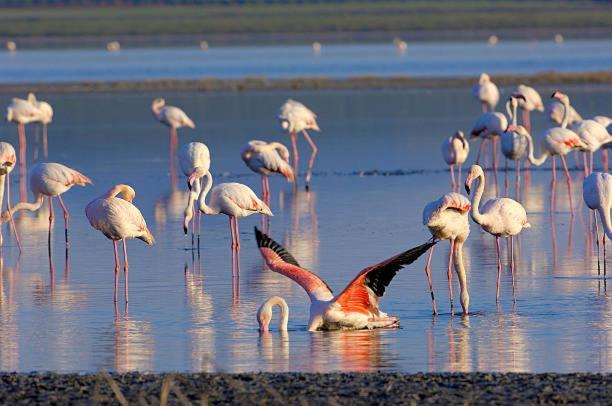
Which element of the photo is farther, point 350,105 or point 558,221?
point 350,105

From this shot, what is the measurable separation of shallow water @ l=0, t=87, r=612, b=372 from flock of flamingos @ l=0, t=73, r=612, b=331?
0.69 feet

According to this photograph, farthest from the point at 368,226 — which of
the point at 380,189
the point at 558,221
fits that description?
Answer: the point at 380,189

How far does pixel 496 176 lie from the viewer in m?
18.3

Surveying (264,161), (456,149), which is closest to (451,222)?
(264,161)

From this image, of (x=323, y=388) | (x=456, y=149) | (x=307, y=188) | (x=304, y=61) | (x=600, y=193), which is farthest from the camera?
(x=304, y=61)

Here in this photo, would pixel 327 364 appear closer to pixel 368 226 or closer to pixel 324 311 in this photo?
pixel 324 311

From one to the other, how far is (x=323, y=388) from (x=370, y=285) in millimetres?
1971

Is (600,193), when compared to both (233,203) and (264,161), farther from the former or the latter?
(264,161)

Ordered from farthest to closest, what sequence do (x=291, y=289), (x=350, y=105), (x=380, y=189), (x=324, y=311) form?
(x=350, y=105)
(x=380, y=189)
(x=291, y=289)
(x=324, y=311)

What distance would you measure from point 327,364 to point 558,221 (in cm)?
654

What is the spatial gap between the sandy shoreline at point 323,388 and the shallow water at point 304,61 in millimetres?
30532

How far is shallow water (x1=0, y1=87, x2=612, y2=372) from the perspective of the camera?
8.73 meters

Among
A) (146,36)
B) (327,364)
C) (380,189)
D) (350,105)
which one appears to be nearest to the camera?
(327,364)

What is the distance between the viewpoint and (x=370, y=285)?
9.49m
